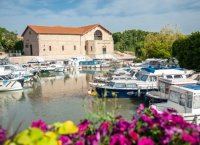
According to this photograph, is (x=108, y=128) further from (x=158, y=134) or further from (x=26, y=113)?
(x=26, y=113)

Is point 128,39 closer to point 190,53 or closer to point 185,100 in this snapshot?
point 190,53

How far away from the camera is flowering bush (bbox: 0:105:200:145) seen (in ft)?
12.8

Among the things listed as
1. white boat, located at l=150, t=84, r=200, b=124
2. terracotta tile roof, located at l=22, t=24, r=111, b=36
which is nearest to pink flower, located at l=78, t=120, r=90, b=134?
white boat, located at l=150, t=84, r=200, b=124

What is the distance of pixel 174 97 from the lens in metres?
18.0

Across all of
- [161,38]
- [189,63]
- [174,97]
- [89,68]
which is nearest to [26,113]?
[174,97]

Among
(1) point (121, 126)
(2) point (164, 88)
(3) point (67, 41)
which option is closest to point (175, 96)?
(2) point (164, 88)

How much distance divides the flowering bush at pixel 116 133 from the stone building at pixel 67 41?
66605 millimetres

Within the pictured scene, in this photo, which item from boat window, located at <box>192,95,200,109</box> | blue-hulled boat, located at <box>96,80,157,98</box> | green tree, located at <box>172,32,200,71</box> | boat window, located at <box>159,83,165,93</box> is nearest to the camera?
boat window, located at <box>192,95,200,109</box>

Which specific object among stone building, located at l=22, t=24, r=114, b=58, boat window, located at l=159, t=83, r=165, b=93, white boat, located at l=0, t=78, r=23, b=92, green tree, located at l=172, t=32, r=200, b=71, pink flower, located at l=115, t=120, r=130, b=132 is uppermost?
stone building, located at l=22, t=24, r=114, b=58

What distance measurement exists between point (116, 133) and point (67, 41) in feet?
234

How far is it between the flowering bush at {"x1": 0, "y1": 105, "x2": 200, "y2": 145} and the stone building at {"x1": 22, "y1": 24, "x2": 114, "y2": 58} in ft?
219

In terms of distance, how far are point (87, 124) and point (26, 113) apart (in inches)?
682

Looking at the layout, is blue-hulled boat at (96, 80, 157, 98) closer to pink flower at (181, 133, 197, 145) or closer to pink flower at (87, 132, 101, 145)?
pink flower at (87, 132, 101, 145)

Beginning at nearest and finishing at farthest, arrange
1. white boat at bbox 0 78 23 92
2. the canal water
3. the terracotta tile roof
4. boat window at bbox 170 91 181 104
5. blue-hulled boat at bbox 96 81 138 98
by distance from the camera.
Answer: boat window at bbox 170 91 181 104
the canal water
blue-hulled boat at bbox 96 81 138 98
white boat at bbox 0 78 23 92
the terracotta tile roof
